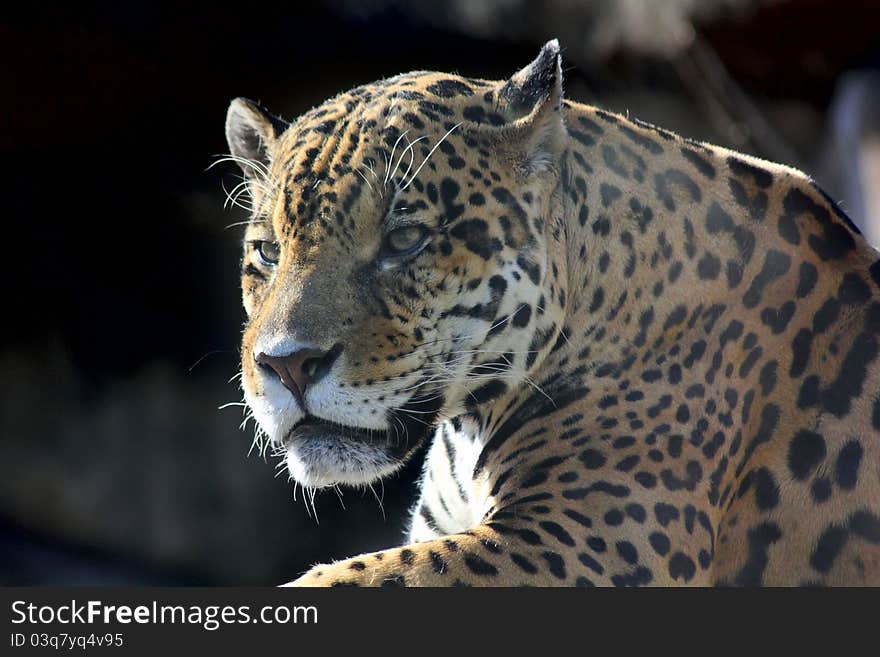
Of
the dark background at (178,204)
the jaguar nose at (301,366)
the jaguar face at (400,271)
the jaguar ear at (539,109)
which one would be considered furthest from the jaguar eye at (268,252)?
the dark background at (178,204)

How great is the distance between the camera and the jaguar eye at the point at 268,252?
350cm

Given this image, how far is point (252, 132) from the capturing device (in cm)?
398

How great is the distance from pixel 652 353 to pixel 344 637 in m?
1.19

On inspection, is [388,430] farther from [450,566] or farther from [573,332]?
[573,332]

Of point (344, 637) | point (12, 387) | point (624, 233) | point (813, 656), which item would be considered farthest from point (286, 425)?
point (12, 387)

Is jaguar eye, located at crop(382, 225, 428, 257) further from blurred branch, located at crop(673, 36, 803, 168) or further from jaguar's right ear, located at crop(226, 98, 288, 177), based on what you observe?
blurred branch, located at crop(673, 36, 803, 168)

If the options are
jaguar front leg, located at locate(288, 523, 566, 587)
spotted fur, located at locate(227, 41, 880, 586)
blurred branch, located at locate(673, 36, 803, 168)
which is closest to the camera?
jaguar front leg, located at locate(288, 523, 566, 587)

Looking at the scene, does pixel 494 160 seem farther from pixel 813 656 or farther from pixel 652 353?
pixel 813 656

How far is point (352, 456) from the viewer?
3271 mm

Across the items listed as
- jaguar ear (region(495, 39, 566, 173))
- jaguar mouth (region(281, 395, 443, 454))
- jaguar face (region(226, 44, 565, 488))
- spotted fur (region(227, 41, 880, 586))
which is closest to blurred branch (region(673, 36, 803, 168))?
spotted fur (region(227, 41, 880, 586))

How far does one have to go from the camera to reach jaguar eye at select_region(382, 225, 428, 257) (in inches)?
129

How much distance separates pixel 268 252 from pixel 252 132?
63cm

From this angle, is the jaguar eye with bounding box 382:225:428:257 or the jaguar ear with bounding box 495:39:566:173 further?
the jaguar ear with bounding box 495:39:566:173

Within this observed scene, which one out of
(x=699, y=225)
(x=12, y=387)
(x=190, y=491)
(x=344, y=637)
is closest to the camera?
(x=344, y=637)
